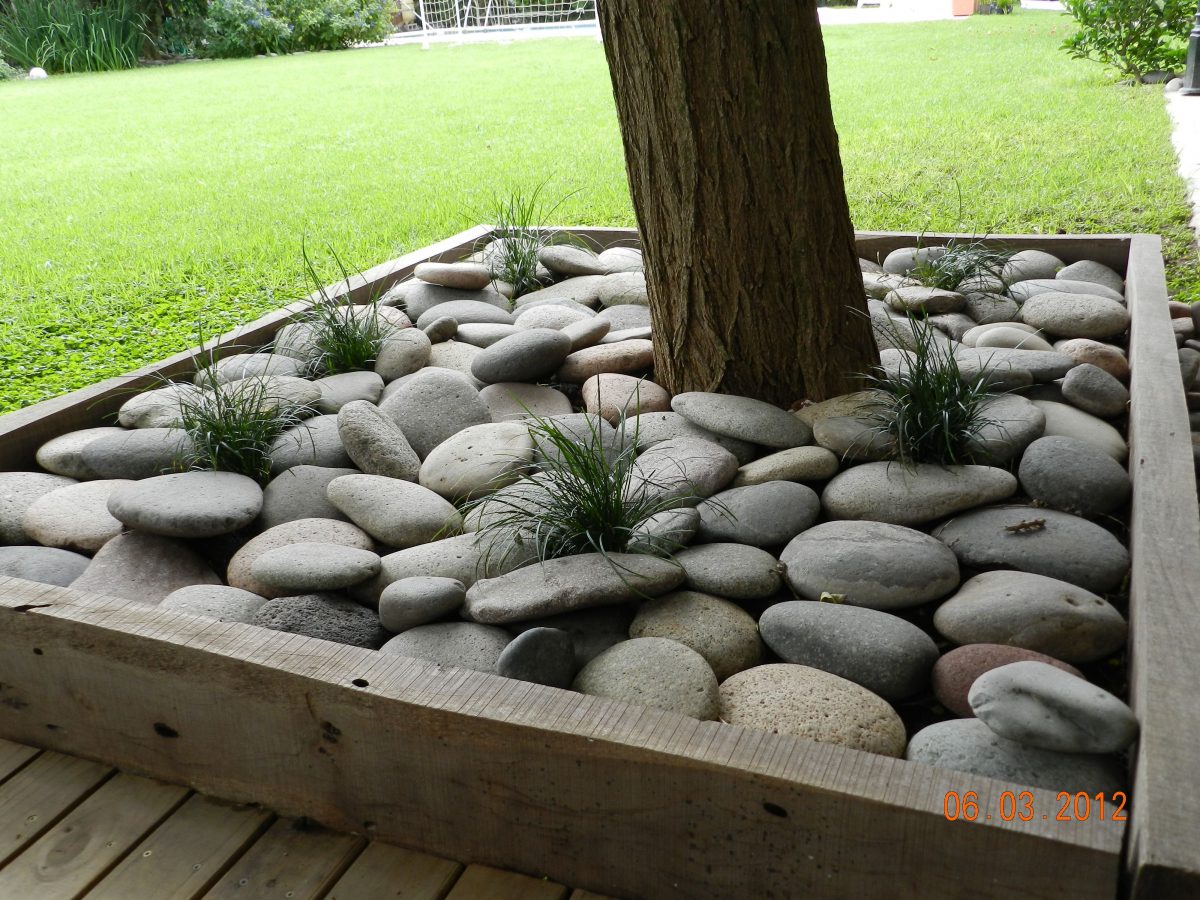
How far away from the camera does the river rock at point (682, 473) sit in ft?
7.45

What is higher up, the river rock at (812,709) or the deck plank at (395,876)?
the river rock at (812,709)

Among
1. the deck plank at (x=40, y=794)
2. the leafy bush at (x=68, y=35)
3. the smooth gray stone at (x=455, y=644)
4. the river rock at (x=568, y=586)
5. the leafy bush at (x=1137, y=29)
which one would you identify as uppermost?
the leafy bush at (x=68, y=35)

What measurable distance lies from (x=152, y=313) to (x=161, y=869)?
3.28 metres

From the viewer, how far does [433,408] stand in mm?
2795

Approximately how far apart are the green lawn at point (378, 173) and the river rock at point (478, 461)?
74.4 inches

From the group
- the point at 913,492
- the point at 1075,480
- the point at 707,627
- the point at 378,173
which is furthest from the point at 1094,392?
the point at 378,173

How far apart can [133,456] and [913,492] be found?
187 centimetres

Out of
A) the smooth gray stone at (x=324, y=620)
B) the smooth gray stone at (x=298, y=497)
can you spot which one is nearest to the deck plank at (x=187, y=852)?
the smooth gray stone at (x=324, y=620)

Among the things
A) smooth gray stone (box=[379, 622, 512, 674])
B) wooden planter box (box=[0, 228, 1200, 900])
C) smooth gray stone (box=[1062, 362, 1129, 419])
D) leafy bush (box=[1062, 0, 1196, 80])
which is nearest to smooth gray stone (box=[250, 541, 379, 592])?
smooth gray stone (box=[379, 622, 512, 674])

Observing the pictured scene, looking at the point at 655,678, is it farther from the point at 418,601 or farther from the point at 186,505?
the point at 186,505

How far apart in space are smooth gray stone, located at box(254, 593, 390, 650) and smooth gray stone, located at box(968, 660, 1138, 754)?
1.09 meters

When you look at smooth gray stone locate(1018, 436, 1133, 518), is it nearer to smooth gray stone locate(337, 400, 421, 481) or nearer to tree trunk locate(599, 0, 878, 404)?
tree trunk locate(599, 0, 878, 404)

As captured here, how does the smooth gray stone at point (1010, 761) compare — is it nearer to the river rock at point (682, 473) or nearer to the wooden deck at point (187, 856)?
the wooden deck at point (187, 856)

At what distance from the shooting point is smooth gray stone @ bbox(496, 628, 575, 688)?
1.77 metres
